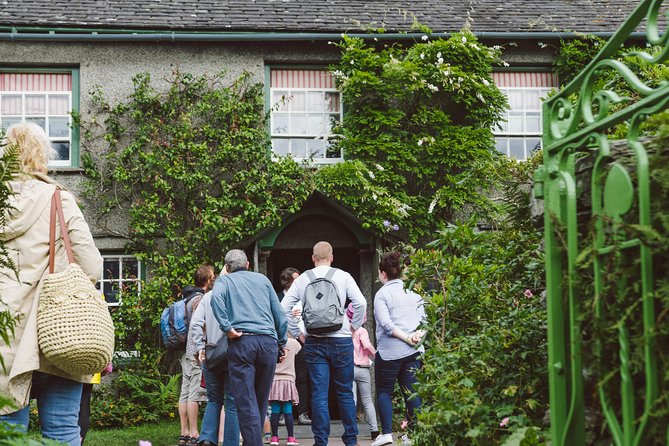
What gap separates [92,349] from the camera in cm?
416

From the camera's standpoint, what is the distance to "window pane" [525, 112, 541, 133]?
48.9ft

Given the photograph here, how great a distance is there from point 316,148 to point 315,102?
76cm

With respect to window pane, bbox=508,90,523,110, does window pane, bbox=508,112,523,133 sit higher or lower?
lower

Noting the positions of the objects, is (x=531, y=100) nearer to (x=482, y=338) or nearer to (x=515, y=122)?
(x=515, y=122)

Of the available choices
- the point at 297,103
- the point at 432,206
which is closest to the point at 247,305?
the point at 432,206

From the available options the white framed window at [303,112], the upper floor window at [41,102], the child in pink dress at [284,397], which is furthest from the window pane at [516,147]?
the upper floor window at [41,102]

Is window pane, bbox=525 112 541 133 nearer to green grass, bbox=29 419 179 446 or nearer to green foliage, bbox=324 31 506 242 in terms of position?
green foliage, bbox=324 31 506 242

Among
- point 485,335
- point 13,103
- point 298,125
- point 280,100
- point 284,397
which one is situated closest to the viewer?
point 485,335

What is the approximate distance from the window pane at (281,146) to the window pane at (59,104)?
10.6ft

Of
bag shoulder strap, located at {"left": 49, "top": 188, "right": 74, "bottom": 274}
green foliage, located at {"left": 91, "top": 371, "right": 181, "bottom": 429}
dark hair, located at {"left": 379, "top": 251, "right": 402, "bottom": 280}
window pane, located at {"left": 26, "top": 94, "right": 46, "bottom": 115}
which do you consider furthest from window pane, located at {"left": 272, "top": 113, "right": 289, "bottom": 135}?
bag shoulder strap, located at {"left": 49, "top": 188, "right": 74, "bottom": 274}

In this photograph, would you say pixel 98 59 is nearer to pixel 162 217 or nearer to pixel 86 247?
pixel 162 217

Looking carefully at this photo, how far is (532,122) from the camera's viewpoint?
15.0 metres

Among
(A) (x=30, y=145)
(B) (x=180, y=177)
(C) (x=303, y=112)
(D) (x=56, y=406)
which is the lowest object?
(D) (x=56, y=406)

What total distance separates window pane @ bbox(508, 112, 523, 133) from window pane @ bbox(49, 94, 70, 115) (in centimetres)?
705
